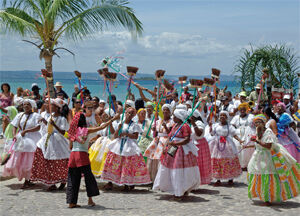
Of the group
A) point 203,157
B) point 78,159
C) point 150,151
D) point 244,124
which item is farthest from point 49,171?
point 244,124

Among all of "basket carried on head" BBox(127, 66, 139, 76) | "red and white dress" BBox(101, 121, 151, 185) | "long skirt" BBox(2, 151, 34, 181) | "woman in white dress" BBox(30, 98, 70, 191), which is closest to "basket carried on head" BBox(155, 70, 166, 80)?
"basket carried on head" BBox(127, 66, 139, 76)

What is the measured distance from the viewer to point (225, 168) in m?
9.81

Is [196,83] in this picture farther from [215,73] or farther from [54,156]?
[54,156]

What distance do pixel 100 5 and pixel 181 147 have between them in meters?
9.79

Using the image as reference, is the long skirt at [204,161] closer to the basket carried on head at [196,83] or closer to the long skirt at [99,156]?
the basket carried on head at [196,83]

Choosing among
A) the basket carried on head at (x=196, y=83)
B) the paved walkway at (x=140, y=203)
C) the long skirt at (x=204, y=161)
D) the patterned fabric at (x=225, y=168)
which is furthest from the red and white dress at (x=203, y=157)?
the basket carried on head at (x=196, y=83)

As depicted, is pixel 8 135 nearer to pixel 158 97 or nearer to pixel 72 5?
pixel 158 97

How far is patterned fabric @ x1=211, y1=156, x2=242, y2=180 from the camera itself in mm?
9781

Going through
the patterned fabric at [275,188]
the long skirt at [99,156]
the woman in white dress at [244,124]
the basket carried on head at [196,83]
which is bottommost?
the patterned fabric at [275,188]

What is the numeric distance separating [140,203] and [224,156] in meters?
2.64

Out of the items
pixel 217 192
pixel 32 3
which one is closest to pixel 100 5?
pixel 32 3

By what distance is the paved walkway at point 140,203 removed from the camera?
23.9 feet

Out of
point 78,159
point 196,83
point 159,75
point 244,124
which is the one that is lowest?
point 78,159

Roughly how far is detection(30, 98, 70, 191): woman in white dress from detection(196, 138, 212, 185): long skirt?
2.62 meters
